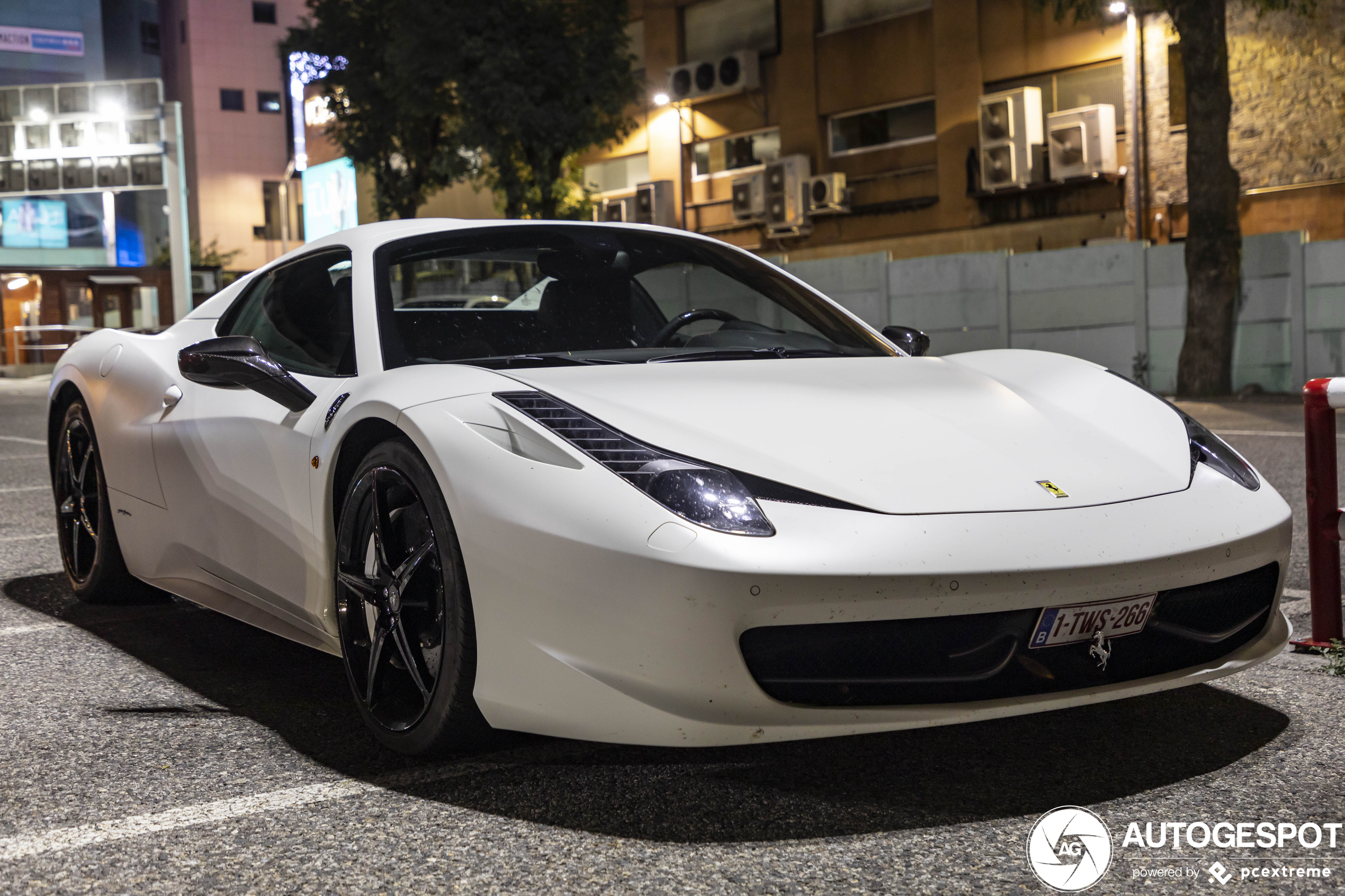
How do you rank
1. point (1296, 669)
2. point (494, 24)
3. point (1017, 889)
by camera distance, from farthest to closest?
1. point (494, 24)
2. point (1296, 669)
3. point (1017, 889)

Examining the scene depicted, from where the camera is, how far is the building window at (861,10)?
2447 cm

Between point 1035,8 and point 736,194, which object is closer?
point 1035,8

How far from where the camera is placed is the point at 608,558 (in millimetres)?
2342

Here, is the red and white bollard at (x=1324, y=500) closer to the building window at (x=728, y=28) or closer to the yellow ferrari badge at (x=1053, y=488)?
the yellow ferrari badge at (x=1053, y=488)

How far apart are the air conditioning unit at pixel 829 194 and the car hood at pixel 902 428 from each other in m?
22.6

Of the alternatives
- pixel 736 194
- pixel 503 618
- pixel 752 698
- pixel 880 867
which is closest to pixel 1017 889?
Answer: pixel 880 867

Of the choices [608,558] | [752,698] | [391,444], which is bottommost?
[752,698]

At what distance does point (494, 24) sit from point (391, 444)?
65.9ft

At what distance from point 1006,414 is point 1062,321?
46.3 ft

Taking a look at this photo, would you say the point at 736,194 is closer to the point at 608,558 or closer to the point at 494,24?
the point at 494,24

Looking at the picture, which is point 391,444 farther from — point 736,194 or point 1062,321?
point 736,194

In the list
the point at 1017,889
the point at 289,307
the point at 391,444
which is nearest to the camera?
the point at 1017,889

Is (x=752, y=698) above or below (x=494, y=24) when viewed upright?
below

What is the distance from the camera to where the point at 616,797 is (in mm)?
2592
